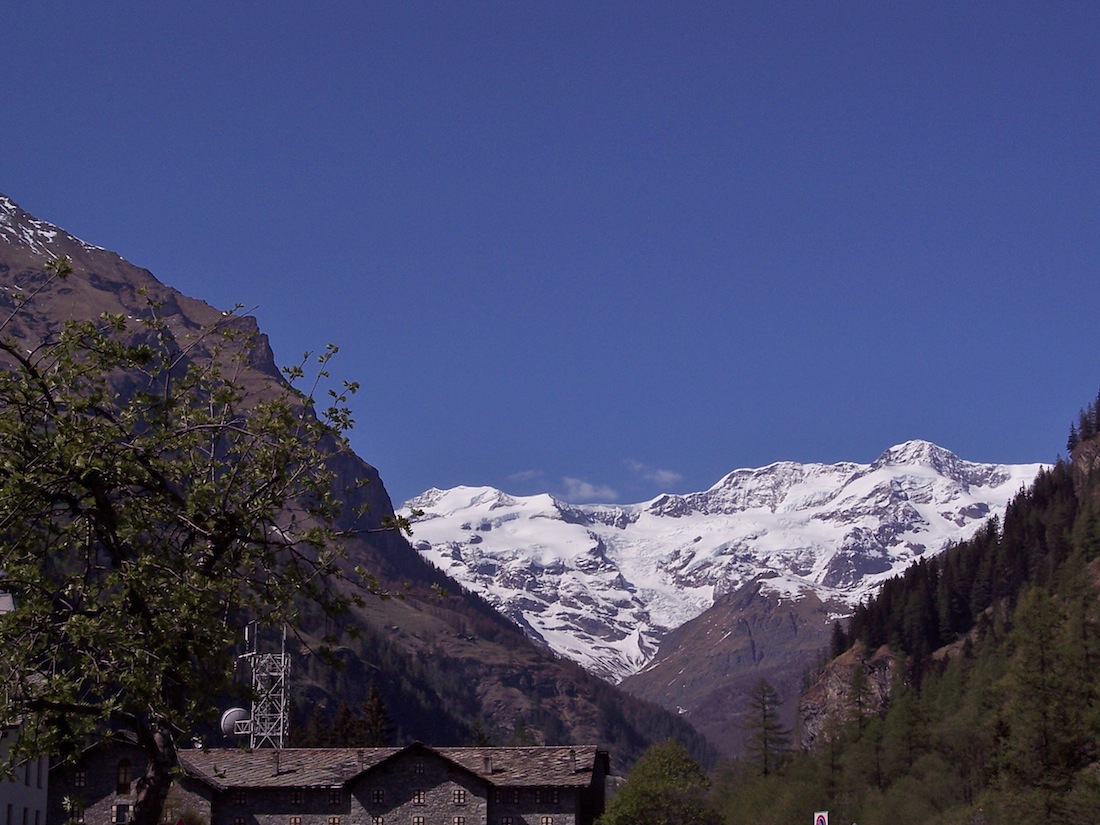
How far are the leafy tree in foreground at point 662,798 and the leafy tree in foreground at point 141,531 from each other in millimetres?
82771

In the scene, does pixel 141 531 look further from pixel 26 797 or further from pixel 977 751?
pixel 977 751

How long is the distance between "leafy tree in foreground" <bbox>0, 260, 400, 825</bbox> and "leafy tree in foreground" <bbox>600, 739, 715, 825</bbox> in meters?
82.8

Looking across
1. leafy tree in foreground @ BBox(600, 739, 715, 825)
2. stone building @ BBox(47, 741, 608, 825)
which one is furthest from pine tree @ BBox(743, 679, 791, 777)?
stone building @ BBox(47, 741, 608, 825)

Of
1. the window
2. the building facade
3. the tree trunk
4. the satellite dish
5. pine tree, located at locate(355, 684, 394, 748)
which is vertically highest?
pine tree, located at locate(355, 684, 394, 748)

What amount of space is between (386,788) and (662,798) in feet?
71.4

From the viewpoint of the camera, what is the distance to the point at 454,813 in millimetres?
96500

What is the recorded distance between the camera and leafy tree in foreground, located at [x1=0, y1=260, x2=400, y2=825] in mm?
19719

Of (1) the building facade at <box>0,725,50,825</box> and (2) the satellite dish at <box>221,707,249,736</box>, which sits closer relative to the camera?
(1) the building facade at <box>0,725,50,825</box>

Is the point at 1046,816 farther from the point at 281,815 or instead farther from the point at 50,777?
the point at 50,777

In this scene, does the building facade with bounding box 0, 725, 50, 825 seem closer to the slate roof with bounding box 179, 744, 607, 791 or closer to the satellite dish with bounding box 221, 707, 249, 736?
the slate roof with bounding box 179, 744, 607, 791

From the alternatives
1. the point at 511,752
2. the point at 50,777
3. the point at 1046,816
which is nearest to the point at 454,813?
the point at 511,752

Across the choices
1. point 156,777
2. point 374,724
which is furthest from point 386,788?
point 156,777

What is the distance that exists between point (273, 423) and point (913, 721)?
137m

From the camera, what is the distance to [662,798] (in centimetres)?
10600
